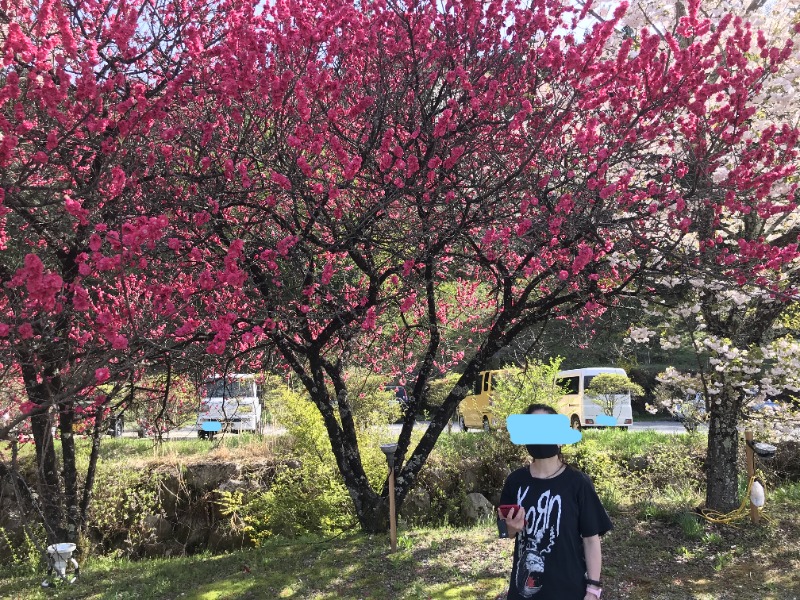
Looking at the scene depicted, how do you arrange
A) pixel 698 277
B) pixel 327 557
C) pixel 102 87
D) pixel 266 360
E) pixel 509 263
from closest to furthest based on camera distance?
1. pixel 102 87
2. pixel 698 277
3. pixel 327 557
4. pixel 266 360
5. pixel 509 263

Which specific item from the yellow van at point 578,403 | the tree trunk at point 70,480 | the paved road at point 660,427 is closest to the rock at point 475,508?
the tree trunk at point 70,480

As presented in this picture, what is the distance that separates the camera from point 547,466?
95.0 inches

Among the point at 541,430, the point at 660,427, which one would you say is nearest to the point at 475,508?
the point at 541,430

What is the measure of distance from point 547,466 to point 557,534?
0.26 metres

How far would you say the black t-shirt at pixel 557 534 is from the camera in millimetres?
2254

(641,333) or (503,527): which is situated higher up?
(641,333)

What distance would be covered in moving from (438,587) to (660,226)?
3.38 metres

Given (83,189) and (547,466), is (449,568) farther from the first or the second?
(83,189)

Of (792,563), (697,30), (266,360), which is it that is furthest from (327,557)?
(697,30)

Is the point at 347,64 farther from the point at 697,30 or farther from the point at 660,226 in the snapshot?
the point at 660,226

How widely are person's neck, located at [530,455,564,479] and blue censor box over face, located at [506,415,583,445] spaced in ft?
0.38

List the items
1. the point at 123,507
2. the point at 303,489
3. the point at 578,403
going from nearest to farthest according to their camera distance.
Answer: the point at 303,489 < the point at 123,507 < the point at 578,403

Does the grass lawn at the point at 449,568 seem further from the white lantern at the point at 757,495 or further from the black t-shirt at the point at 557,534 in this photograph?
the black t-shirt at the point at 557,534

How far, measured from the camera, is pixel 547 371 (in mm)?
8461
